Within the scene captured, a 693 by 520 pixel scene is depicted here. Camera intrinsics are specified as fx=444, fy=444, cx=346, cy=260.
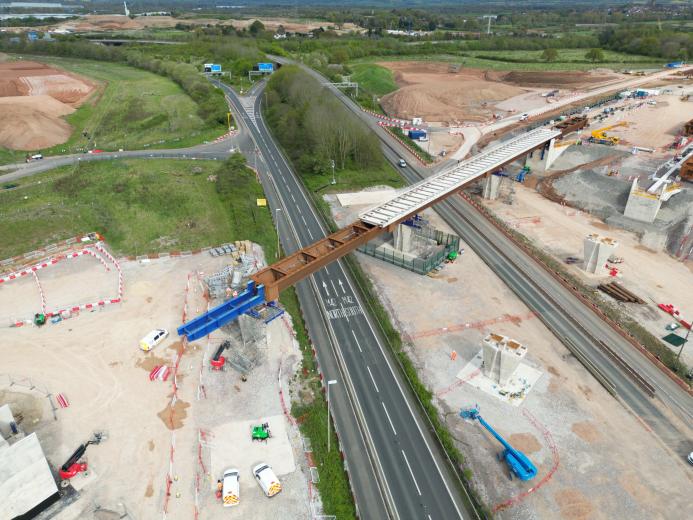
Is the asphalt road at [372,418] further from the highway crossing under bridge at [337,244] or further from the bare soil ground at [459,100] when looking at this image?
the bare soil ground at [459,100]

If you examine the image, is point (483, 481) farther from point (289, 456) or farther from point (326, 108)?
point (326, 108)

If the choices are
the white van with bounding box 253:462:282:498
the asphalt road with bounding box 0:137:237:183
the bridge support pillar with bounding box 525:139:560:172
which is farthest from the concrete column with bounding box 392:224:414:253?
the asphalt road with bounding box 0:137:237:183

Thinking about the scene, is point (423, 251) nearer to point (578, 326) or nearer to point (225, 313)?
point (578, 326)

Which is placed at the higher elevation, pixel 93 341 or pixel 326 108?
pixel 326 108

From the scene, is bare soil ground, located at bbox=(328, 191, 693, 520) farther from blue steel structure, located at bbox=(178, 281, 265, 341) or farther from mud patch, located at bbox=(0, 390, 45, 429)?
mud patch, located at bbox=(0, 390, 45, 429)

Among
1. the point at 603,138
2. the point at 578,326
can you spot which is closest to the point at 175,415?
the point at 578,326

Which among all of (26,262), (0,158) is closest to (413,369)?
(26,262)
